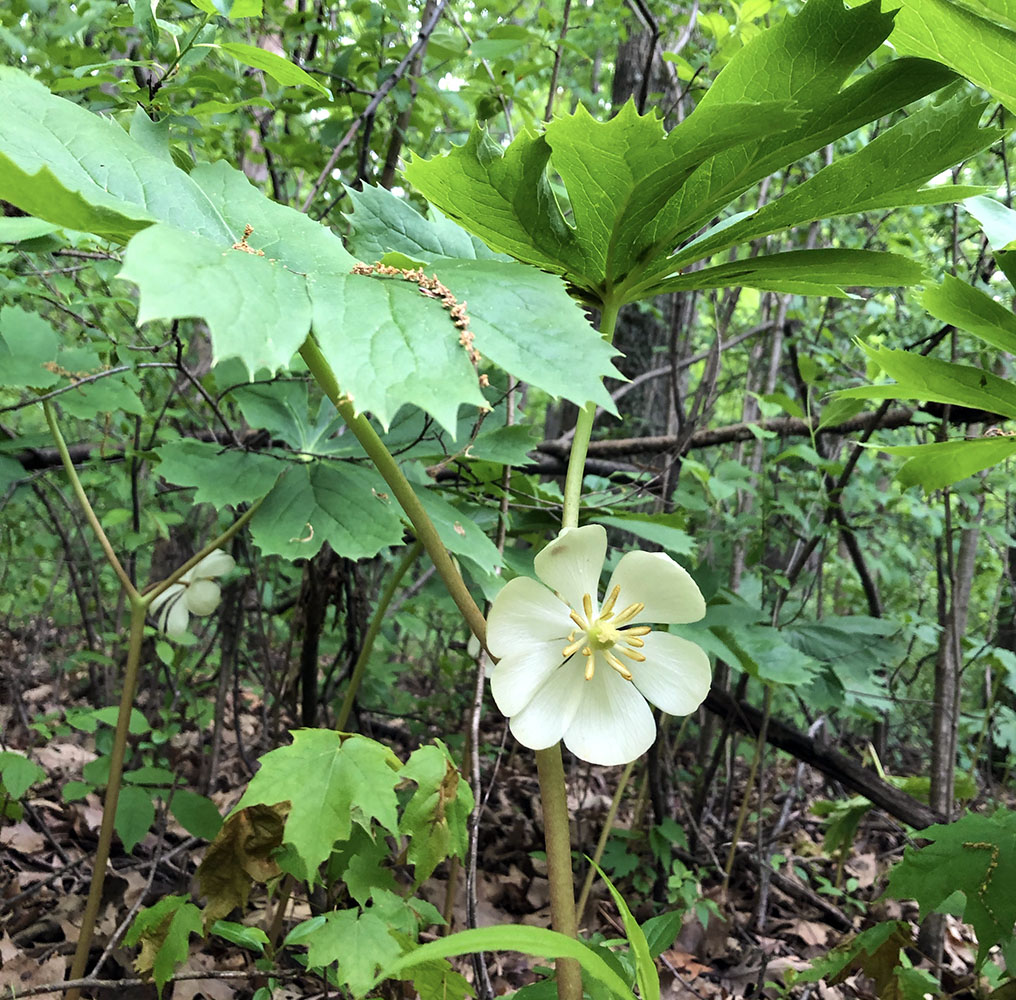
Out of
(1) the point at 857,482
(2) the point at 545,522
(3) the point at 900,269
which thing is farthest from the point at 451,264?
(1) the point at 857,482

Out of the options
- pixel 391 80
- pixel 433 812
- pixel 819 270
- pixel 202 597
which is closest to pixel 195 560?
pixel 202 597

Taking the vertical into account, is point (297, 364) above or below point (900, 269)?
above

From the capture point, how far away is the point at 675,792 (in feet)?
8.48

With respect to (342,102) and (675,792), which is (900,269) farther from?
(675,792)

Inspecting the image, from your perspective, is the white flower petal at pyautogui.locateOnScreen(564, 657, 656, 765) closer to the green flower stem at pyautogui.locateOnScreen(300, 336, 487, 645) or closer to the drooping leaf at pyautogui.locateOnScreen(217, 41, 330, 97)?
the green flower stem at pyautogui.locateOnScreen(300, 336, 487, 645)

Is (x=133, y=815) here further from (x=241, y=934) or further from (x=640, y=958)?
→ (x=640, y=958)

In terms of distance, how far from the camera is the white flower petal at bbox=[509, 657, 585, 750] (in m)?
0.71

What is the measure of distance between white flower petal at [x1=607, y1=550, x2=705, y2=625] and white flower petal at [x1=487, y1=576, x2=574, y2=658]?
67mm

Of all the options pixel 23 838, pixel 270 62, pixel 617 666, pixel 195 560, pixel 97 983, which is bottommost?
pixel 97 983

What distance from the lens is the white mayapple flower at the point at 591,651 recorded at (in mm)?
713

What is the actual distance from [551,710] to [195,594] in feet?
3.71

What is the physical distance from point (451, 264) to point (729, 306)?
1.62m

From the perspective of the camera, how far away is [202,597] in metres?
1.59

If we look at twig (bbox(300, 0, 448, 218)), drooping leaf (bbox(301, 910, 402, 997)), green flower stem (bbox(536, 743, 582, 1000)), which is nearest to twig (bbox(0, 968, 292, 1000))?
drooping leaf (bbox(301, 910, 402, 997))
